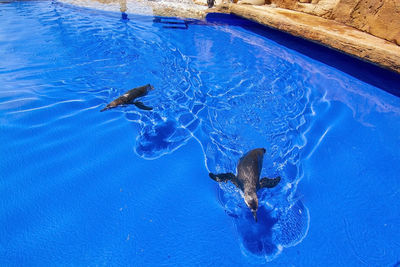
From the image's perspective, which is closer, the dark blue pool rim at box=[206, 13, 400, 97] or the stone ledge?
the stone ledge

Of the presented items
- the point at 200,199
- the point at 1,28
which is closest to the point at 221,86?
the point at 200,199

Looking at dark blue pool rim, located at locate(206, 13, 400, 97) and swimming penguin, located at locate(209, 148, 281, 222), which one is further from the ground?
dark blue pool rim, located at locate(206, 13, 400, 97)

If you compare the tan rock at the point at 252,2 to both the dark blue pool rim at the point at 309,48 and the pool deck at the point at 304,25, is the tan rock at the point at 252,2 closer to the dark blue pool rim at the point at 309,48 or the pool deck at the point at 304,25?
the pool deck at the point at 304,25

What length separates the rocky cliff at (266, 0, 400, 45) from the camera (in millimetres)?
4109

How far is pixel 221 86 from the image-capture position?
12.6 ft

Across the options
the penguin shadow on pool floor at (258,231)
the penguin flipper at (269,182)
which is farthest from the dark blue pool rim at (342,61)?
the penguin shadow on pool floor at (258,231)

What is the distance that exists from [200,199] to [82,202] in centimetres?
114

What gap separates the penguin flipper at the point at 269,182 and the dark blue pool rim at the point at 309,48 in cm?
328

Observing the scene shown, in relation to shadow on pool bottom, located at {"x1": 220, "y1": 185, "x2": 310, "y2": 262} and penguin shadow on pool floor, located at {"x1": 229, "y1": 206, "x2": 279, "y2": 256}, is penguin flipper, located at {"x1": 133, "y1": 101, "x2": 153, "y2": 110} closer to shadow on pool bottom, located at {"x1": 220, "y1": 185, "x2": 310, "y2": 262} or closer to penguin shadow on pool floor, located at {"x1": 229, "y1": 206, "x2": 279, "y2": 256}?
shadow on pool bottom, located at {"x1": 220, "y1": 185, "x2": 310, "y2": 262}

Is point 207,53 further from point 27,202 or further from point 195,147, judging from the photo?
point 27,202

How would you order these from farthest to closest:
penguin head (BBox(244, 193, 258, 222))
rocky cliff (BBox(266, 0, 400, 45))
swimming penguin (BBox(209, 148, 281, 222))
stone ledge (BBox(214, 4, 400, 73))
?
rocky cliff (BBox(266, 0, 400, 45)) → stone ledge (BBox(214, 4, 400, 73)) → swimming penguin (BBox(209, 148, 281, 222)) → penguin head (BBox(244, 193, 258, 222))

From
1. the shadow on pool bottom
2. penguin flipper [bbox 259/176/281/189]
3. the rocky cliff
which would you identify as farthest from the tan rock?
the shadow on pool bottom

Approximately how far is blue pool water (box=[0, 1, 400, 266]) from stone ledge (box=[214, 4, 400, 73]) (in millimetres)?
473

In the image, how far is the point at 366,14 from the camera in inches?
183
